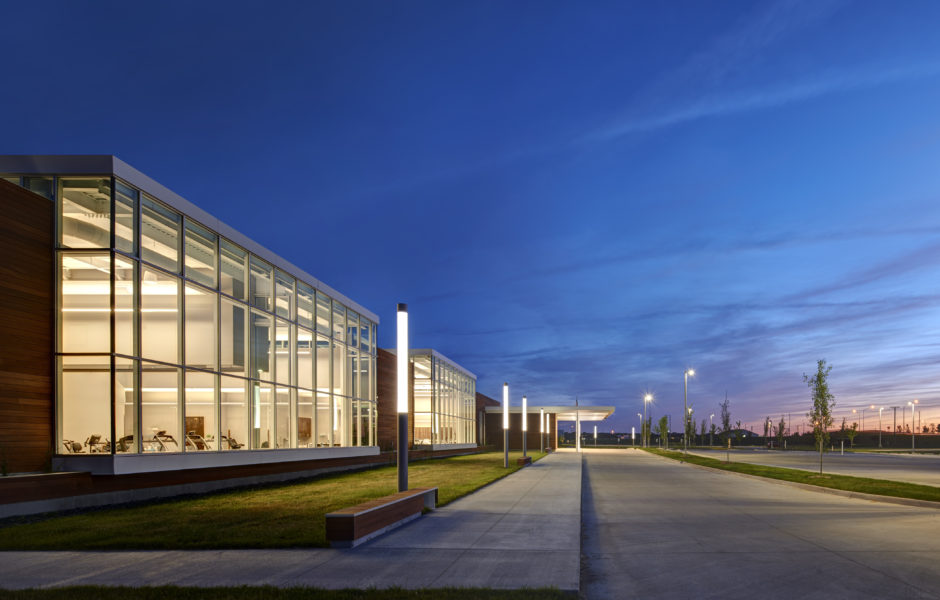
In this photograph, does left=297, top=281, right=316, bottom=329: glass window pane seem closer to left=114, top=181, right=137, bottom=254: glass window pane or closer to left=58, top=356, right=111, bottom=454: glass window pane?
left=114, top=181, right=137, bottom=254: glass window pane

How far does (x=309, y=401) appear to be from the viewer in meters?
30.5

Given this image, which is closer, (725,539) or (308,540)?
(308,540)

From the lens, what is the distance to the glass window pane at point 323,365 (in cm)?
3026

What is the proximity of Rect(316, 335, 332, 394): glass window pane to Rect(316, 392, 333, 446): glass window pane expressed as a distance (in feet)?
1.56

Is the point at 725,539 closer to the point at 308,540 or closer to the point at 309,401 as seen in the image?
the point at 308,540

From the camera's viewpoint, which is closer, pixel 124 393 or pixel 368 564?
pixel 368 564

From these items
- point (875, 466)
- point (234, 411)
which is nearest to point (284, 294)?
point (234, 411)

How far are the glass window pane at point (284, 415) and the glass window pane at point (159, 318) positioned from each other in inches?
179

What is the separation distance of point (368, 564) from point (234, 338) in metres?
16.0

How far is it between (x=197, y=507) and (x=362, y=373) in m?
20.3

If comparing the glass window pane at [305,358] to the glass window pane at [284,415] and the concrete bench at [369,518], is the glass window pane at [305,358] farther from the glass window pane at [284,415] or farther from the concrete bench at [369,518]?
the concrete bench at [369,518]

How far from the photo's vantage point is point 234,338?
2405cm

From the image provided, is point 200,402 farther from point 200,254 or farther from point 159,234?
point 159,234

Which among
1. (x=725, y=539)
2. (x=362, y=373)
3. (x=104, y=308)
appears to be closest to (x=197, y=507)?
(x=104, y=308)
